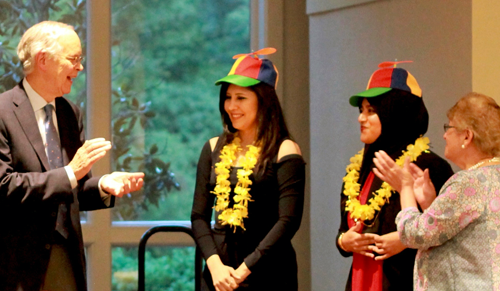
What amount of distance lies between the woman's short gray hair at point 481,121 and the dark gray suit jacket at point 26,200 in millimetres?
1632

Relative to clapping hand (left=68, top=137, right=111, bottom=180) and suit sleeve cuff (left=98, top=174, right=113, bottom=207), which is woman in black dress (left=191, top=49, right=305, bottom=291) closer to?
suit sleeve cuff (left=98, top=174, right=113, bottom=207)

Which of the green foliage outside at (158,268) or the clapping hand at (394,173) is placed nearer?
the clapping hand at (394,173)

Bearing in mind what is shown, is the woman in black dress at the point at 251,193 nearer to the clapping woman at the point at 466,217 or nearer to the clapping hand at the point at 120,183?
the clapping hand at the point at 120,183

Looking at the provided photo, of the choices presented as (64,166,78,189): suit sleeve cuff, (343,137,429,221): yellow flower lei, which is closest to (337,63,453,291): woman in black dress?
(343,137,429,221): yellow flower lei

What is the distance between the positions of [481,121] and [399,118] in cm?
58

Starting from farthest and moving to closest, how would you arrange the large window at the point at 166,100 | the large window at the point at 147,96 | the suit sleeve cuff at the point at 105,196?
the large window at the point at 166,100 < the large window at the point at 147,96 < the suit sleeve cuff at the point at 105,196

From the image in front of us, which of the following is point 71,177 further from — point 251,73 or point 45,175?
point 251,73

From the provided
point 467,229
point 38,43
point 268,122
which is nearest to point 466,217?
point 467,229

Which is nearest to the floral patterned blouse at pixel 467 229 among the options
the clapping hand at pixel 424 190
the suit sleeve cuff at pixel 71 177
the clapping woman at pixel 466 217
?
the clapping woman at pixel 466 217

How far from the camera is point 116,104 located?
4703 millimetres

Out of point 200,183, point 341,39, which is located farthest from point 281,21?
point 200,183

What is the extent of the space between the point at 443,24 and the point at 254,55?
1241 mm

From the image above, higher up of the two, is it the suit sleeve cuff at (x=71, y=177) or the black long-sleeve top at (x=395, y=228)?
the suit sleeve cuff at (x=71, y=177)

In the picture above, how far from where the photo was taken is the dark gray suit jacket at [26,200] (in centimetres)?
247
